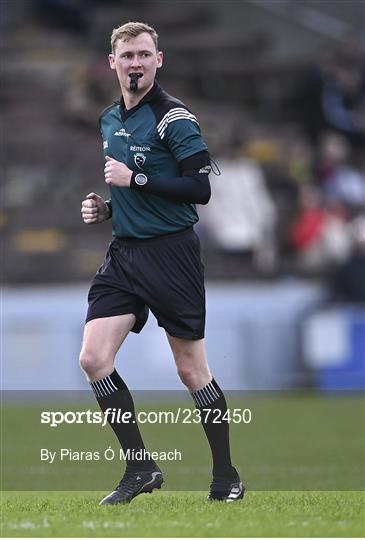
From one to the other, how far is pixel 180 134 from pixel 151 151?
188 millimetres

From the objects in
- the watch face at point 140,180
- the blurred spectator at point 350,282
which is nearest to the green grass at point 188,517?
the watch face at point 140,180

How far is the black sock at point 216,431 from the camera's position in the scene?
21.2ft

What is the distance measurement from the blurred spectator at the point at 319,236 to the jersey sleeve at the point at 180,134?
10976 millimetres

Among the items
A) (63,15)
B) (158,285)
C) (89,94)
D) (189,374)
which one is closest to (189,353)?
(189,374)

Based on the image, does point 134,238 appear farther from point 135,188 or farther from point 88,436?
point 88,436

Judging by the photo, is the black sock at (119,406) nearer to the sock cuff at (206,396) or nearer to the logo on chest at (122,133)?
the sock cuff at (206,396)

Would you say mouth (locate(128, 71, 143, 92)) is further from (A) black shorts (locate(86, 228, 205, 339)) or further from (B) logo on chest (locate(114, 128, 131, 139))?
(A) black shorts (locate(86, 228, 205, 339))

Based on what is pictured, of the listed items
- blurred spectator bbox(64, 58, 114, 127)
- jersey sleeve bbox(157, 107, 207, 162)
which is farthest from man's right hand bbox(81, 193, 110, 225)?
blurred spectator bbox(64, 58, 114, 127)

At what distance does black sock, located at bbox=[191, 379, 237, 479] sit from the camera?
648 centimetres

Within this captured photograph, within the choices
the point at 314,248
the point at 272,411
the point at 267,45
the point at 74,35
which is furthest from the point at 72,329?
the point at 267,45

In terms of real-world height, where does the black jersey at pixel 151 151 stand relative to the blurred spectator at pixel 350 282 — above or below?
above

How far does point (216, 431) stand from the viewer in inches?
255

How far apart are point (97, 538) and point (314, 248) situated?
1280cm

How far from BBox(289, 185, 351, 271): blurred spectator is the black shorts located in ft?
35.5
